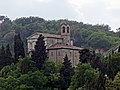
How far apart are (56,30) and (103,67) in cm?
5415

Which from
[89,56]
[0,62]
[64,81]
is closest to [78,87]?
[64,81]

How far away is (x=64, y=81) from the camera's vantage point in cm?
4503

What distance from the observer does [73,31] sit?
328 feet

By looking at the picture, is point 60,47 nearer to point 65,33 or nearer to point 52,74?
point 65,33

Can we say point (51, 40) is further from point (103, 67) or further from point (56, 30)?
point (56, 30)

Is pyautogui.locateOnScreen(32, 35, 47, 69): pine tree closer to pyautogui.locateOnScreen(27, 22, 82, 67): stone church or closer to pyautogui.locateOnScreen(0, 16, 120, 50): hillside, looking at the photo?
pyautogui.locateOnScreen(27, 22, 82, 67): stone church

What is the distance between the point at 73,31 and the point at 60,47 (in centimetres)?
4633

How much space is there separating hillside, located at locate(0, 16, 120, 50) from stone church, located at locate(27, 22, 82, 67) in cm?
2845

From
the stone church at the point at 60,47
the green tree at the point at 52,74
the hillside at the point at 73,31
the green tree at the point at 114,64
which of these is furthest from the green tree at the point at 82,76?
the hillside at the point at 73,31

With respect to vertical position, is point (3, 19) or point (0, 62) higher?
point (3, 19)

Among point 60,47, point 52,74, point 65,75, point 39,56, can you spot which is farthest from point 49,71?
point 60,47

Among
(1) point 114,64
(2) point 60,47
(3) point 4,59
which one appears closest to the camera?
(1) point 114,64

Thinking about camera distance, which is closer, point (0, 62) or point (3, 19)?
point (0, 62)

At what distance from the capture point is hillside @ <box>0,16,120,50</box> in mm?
90188
